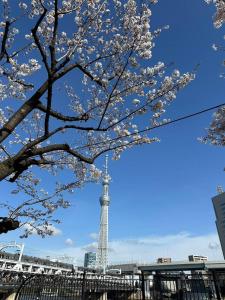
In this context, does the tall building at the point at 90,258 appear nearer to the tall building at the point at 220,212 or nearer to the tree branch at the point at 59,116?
the tall building at the point at 220,212

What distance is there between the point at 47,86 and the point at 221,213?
119923mm

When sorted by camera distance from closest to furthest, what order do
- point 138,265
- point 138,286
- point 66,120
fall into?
point 66,120 → point 138,286 → point 138,265

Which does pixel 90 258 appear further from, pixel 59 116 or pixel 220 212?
pixel 59 116

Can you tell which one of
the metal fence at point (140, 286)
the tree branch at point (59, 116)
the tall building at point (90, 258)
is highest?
the tall building at point (90, 258)

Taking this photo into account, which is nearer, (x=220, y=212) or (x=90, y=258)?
(x=220, y=212)

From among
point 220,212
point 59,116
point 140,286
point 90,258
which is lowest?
point 140,286

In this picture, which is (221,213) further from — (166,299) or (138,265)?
(166,299)

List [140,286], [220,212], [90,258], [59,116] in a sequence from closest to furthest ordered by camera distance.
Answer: [59,116]
[140,286]
[220,212]
[90,258]

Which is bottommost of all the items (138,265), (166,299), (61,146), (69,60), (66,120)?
(166,299)

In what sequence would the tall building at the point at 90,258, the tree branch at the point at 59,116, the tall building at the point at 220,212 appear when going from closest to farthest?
the tree branch at the point at 59,116 < the tall building at the point at 220,212 < the tall building at the point at 90,258

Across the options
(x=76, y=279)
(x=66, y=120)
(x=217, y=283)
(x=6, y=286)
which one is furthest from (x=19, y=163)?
(x=6, y=286)

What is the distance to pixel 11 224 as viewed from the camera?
203 inches

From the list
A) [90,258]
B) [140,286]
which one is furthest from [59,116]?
[90,258]

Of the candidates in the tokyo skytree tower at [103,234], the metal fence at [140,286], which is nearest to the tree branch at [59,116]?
the metal fence at [140,286]
